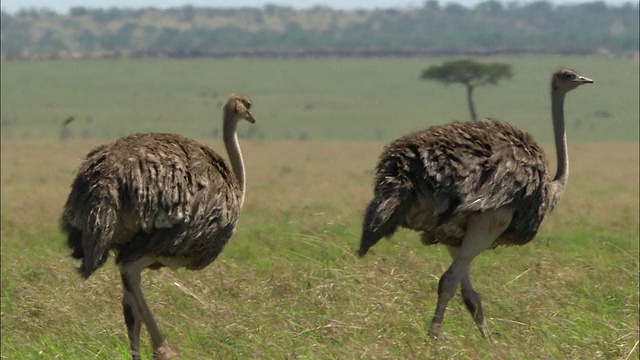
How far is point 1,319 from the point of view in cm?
709

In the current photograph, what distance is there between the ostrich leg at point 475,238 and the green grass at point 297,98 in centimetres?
3136

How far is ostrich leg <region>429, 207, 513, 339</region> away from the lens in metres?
6.63

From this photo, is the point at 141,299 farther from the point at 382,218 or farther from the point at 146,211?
the point at 382,218

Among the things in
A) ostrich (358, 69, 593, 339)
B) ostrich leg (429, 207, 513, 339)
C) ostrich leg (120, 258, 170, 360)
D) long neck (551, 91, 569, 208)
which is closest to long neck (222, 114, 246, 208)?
ostrich (358, 69, 593, 339)

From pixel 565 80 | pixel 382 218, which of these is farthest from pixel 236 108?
pixel 565 80

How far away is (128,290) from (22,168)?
67.9 feet

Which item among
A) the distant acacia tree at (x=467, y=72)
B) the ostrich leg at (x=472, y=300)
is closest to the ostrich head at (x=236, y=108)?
the ostrich leg at (x=472, y=300)

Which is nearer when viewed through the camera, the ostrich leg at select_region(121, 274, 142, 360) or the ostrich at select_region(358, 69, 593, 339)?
the ostrich leg at select_region(121, 274, 142, 360)

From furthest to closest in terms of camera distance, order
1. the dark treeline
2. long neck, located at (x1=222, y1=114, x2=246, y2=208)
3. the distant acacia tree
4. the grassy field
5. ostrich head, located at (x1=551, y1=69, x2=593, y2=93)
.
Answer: the dark treeline
the distant acacia tree
ostrich head, located at (x1=551, y1=69, x2=593, y2=93)
long neck, located at (x1=222, y1=114, x2=246, y2=208)
the grassy field

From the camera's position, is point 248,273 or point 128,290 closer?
point 128,290

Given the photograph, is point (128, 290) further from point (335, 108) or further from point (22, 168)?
point (335, 108)

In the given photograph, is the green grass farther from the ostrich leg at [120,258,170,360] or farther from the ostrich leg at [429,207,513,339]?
the ostrich leg at [120,258,170,360]

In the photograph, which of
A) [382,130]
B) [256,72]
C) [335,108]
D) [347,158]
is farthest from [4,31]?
[347,158]

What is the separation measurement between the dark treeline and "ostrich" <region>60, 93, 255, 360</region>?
2633 inches
